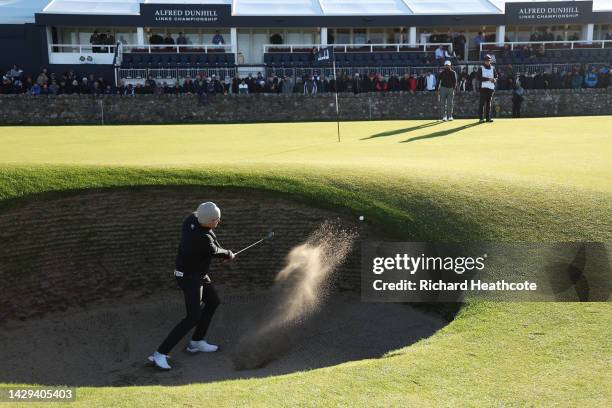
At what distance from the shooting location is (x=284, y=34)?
47531mm

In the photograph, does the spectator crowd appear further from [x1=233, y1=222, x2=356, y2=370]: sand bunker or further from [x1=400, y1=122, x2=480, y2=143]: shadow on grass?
[x1=233, y1=222, x2=356, y2=370]: sand bunker

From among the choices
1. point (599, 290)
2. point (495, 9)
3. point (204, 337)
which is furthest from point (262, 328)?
point (495, 9)

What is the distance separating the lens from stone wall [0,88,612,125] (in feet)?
103

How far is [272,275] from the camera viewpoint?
12102 millimetres

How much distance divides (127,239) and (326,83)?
80.0ft

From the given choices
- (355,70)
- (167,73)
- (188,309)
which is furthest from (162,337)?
(355,70)

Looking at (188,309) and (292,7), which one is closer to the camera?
(188,309)

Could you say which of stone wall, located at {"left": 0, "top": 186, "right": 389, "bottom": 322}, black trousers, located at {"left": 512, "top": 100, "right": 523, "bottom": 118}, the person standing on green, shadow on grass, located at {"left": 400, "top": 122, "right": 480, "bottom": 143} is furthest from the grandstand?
stone wall, located at {"left": 0, "top": 186, "right": 389, "bottom": 322}

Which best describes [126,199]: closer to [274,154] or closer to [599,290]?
[274,154]

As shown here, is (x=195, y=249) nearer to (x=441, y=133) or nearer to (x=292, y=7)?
(x=441, y=133)

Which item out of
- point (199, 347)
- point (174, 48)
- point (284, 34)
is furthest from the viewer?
point (284, 34)

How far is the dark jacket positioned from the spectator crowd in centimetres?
2548

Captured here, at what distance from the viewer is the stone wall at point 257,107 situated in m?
31.4

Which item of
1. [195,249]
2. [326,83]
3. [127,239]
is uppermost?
[326,83]
